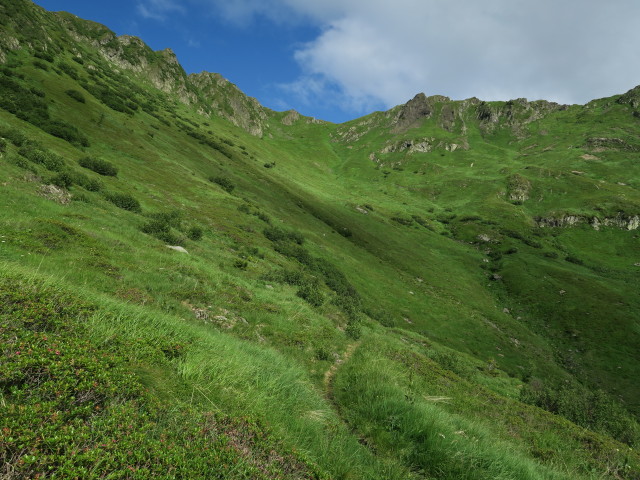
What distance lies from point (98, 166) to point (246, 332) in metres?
31.5

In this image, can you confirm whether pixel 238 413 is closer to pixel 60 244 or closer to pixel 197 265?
pixel 60 244

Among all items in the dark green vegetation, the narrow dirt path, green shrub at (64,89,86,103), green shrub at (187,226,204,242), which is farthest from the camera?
green shrub at (64,89,86,103)

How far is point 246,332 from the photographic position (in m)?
13.2

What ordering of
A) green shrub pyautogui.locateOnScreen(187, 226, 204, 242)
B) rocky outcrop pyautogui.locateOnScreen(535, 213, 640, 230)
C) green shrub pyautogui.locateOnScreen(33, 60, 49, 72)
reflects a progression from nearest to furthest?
green shrub pyautogui.locateOnScreen(187, 226, 204, 242) < green shrub pyautogui.locateOnScreen(33, 60, 49, 72) < rocky outcrop pyautogui.locateOnScreen(535, 213, 640, 230)

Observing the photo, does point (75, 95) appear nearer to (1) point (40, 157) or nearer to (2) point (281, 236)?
(1) point (40, 157)

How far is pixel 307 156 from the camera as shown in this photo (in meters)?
199

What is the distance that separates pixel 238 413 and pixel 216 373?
1216mm

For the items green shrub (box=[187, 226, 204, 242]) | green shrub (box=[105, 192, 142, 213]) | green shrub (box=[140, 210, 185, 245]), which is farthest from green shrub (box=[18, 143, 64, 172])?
green shrub (box=[187, 226, 204, 242])

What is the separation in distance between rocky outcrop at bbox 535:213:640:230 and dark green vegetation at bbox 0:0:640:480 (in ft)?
108

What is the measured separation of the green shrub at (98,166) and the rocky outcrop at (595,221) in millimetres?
130869

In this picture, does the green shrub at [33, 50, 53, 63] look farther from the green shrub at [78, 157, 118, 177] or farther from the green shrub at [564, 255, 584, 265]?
the green shrub at [564, 255, 584, 265]

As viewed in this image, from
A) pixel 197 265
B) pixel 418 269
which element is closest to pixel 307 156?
pixel 418 269

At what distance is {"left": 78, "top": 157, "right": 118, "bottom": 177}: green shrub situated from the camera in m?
31.3

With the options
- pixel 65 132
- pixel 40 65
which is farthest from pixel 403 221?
pixel 40 65
